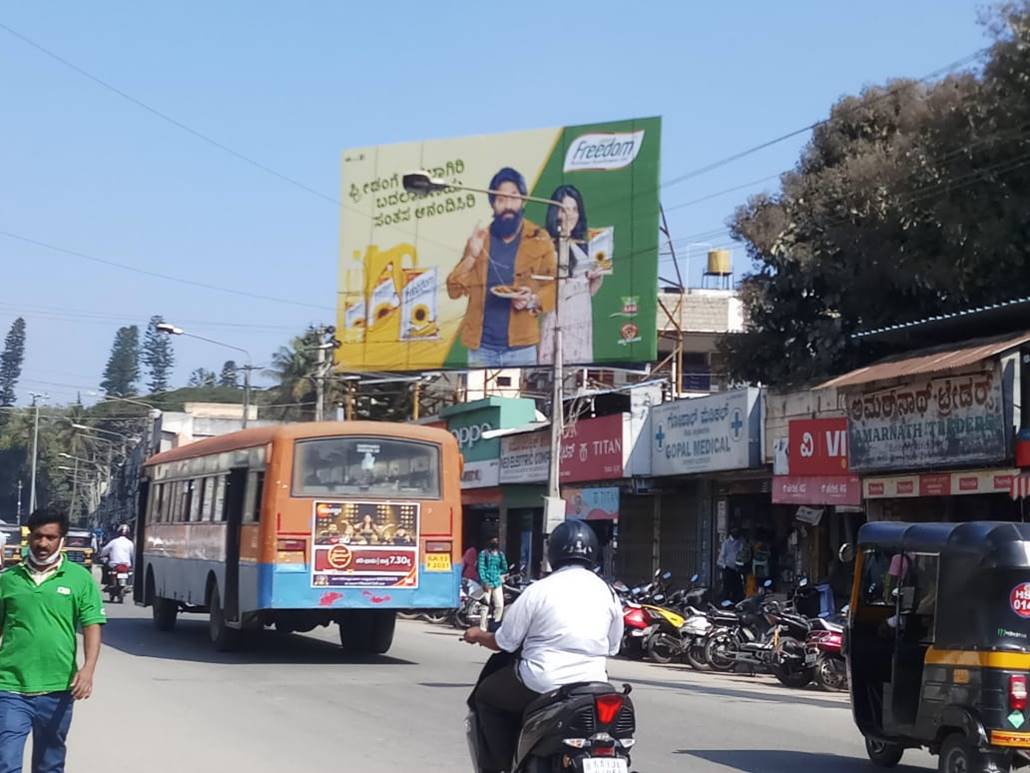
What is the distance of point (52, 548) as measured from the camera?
7.44 m

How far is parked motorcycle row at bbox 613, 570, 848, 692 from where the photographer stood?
17516 mm

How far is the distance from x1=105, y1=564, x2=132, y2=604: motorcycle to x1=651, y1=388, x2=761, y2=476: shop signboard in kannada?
11.9m

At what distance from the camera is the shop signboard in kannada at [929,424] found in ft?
64.8

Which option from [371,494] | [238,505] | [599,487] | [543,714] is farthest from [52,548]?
[599,487]

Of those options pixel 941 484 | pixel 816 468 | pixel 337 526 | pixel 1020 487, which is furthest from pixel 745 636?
pixel 337 526

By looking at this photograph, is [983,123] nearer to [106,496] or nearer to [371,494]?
[371,494]

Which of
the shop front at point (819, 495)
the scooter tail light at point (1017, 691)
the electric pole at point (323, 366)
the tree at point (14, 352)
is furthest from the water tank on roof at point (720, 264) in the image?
the tree at point (14, 352)

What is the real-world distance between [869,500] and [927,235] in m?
5.98

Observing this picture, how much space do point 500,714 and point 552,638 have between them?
529 millimetres

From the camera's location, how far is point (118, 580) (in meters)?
31.6

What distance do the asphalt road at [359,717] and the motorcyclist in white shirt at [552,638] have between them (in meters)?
3.70

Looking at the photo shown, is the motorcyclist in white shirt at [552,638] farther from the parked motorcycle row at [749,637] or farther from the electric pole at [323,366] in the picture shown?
the electric pole at [323,366]

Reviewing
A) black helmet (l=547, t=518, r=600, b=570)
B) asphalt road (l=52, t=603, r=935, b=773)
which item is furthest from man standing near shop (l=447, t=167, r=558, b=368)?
black helmet (l=547, t=518, r=600, b=570)

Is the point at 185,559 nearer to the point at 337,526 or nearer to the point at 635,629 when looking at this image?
the point at 337,526
